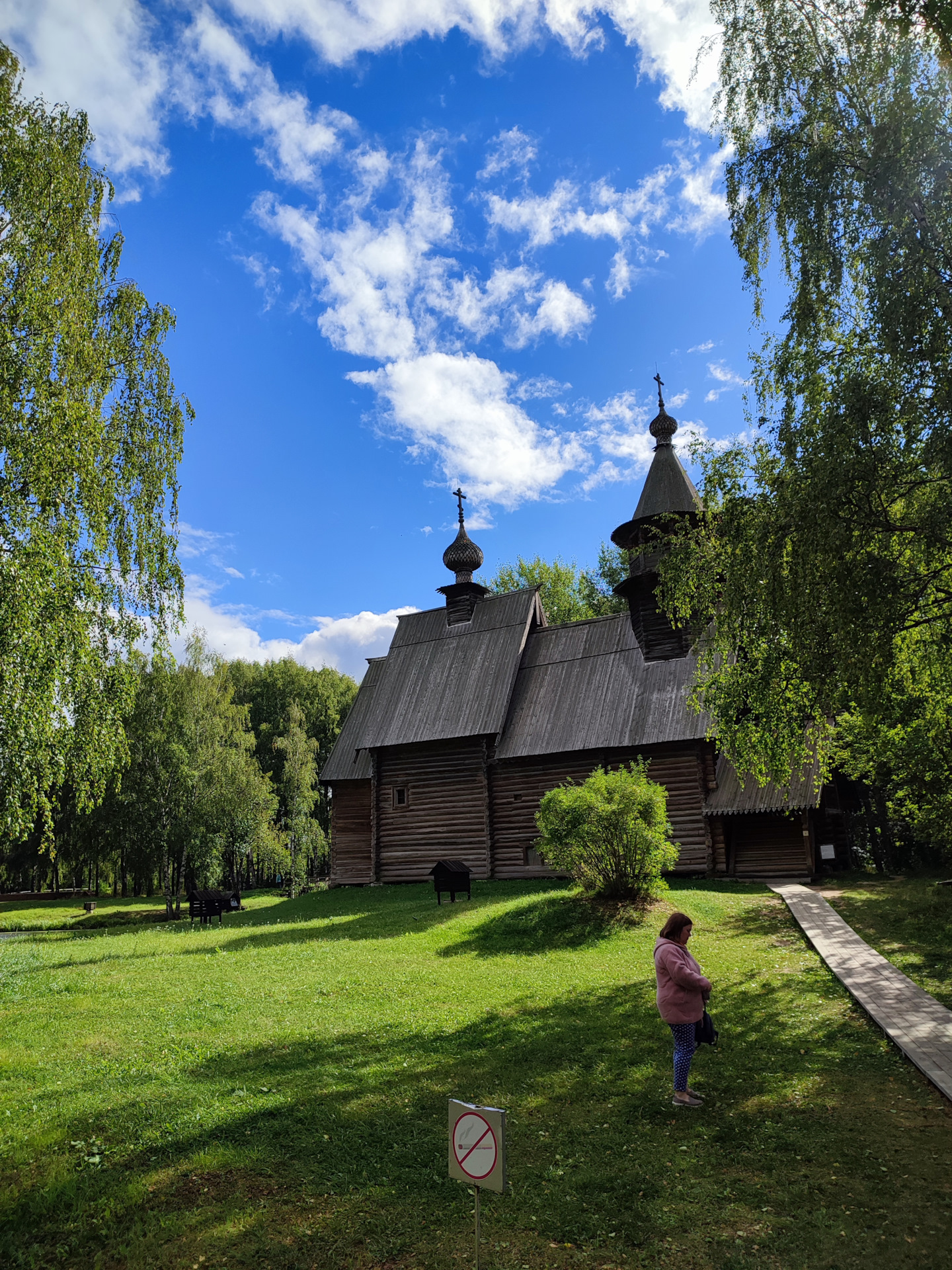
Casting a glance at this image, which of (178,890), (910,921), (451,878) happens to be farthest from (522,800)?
(178,890)

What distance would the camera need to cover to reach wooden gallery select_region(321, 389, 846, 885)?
23953mm

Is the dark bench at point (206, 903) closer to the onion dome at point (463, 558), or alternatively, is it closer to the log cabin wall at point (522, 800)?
the log cabin wall at point (522, 800)

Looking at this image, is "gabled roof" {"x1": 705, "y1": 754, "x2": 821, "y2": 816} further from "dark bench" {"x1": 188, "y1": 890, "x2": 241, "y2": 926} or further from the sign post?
the sign post

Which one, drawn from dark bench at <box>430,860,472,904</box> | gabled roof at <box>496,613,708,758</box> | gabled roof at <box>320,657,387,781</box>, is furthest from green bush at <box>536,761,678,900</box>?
gabled roof at <box>320,657,387,781</box>

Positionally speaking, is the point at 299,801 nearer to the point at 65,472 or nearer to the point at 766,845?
the point at 766,845

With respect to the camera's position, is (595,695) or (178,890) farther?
(178,890)

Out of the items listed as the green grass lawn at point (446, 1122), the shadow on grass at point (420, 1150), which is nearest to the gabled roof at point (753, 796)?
the green grass lawn at point (446, 1122)

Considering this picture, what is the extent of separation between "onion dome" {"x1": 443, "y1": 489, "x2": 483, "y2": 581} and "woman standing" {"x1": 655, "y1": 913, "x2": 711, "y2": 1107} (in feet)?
89.1

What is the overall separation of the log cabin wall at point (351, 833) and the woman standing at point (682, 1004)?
25.5 m

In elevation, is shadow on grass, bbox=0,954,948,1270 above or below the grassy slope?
above

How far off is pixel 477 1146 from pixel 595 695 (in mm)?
23546

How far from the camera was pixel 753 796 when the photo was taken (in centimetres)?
2288

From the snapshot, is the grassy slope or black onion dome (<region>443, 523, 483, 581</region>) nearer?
the grassy slope

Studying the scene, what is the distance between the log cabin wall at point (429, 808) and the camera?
27.9m
